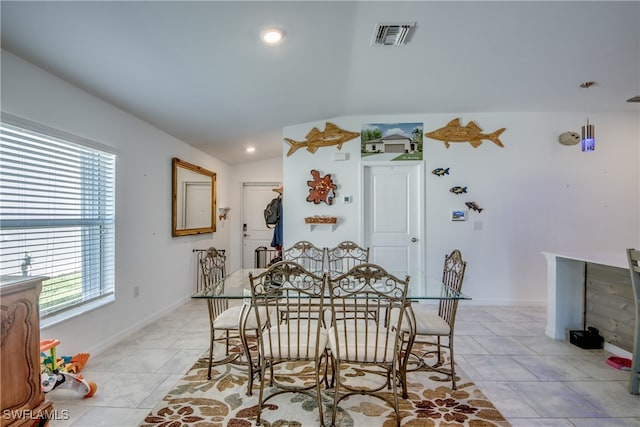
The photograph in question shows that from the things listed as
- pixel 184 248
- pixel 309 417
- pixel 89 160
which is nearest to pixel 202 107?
pixel 89 160

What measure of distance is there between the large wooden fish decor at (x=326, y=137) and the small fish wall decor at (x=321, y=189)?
372mm

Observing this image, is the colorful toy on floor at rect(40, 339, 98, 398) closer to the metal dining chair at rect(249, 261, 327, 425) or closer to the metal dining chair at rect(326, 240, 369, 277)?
the metal dining chair at rect(249, 261, 327, 425)

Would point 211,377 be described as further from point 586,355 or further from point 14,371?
point 586,355

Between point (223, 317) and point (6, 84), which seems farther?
point (223, 317)

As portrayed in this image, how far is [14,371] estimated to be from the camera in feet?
5.05

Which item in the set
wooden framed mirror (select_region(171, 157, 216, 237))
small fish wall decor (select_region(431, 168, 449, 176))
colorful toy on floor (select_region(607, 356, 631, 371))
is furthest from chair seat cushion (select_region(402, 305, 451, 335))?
wooden framed mirror (select_region(171, 157, 216, 237))

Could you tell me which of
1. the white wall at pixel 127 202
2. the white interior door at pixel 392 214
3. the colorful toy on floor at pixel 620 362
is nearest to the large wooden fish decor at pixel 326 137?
the white interior door at pixel 392 214

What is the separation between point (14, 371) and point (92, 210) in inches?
64.4

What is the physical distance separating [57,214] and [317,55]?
240cm

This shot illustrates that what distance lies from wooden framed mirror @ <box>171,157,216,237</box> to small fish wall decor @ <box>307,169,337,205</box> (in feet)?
5.71

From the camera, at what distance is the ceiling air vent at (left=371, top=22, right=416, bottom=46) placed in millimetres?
2396

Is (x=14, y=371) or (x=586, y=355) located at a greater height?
(x=14, y=371)

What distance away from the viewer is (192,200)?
15.5 feet

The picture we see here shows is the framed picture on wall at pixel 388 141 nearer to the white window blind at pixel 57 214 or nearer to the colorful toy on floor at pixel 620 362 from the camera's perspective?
the colorful toy on floor at pixel 620 362
